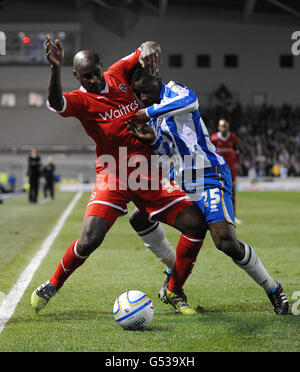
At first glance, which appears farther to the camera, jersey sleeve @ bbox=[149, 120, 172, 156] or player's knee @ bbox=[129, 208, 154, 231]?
player's knee @ bbox=[129, 208, 154, 231]

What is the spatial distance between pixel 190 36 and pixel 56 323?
44.2 m

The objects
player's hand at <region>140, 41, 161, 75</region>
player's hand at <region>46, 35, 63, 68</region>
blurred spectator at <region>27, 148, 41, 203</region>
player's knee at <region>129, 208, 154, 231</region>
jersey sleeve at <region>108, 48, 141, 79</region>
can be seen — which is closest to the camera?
player's hand at <region>46, 35, 63, 68</region>

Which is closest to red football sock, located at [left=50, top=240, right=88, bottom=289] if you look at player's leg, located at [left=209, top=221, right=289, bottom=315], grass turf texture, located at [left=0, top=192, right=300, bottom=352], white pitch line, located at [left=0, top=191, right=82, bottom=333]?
grass turf texture, located at [left=0, top=192, right=300, bottom=352]

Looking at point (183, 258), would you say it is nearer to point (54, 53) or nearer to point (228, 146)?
point (54, 53)

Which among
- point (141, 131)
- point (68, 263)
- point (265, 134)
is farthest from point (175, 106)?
point (265, 134)

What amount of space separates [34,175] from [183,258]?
60.4 feet

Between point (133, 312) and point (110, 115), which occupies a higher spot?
point (110, 115)

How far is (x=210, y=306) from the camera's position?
5629 millimetres

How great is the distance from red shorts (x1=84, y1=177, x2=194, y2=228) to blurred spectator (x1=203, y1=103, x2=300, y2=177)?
3220cm

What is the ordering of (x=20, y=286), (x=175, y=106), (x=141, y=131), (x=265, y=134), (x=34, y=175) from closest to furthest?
(x=175, y=106)
(x=141, y=131)
(x=20, y=286)
(x=34, y=175)
(x=265, y=134)

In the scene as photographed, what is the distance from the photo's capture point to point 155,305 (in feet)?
18.7

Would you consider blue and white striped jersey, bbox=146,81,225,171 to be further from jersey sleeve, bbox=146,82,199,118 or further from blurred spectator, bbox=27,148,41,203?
blurred spectator, bbox=27,148,41,203

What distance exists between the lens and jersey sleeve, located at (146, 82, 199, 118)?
4982 millimetres
